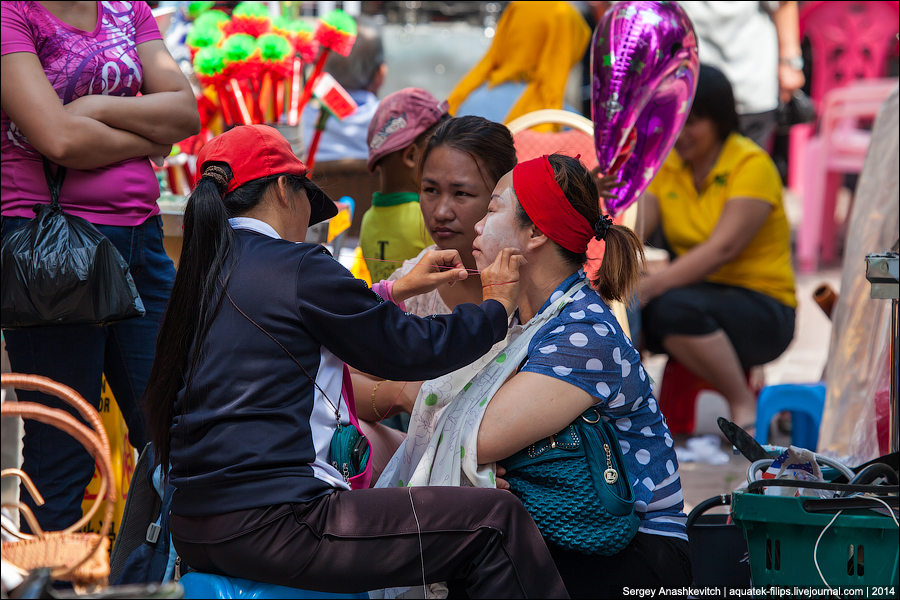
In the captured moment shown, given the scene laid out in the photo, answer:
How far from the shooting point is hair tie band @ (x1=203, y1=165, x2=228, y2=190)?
5.66 feet

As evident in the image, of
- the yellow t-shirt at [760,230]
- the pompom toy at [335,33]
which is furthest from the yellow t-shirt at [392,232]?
the yellow t-shirt at [760,230]

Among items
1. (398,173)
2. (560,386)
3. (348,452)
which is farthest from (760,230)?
(348,452)

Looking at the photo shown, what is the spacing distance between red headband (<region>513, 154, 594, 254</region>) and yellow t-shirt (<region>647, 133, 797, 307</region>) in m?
2.29

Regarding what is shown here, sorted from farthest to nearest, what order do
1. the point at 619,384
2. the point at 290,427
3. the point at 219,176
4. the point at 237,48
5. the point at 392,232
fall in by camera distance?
the point at 237,48
the point at 392,232
the point at 619,384
the point at 219,176
the point at 290,427

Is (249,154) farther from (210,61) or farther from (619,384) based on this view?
(210,61)

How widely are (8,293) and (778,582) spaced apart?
1818 millimetres

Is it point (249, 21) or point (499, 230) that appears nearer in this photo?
point (499, 230)

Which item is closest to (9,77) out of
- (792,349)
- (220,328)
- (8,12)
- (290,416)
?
(8,12)

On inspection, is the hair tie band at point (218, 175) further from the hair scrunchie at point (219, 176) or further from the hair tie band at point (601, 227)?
the hair tie band at point (601, 227)

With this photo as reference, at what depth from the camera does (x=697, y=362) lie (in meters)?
3.97

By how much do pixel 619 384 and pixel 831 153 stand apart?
577 centimetres

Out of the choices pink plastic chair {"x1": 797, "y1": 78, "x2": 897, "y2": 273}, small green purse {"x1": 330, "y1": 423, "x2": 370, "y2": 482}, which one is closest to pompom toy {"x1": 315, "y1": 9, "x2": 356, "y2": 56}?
small green purse {"x1": 330, "y1": 423, "x2": 370, "y2": 482}

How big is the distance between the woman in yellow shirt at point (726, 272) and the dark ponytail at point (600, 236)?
1.97m

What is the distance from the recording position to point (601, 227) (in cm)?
194
